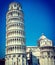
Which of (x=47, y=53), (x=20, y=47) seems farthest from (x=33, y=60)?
(x=20, y=47)

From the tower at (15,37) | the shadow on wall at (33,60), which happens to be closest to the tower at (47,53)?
the shadow on wall at (33,60)

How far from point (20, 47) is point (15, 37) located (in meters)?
1.59

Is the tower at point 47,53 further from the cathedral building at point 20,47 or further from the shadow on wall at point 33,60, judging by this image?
the shadow on wall at point 33,60

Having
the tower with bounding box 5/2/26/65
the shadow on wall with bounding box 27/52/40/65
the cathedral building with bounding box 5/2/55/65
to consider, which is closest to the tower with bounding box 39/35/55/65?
the cathedral building with bounding box 5/2/55/65

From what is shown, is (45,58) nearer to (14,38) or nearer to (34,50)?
(34,50)

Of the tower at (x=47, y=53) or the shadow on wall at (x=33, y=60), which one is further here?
the shadow on wall at (x=33, y=60)

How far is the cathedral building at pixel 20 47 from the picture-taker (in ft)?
97.3

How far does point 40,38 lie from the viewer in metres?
36.3

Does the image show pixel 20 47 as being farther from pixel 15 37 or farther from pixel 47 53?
pixel 47 53

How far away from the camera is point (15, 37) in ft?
99.2

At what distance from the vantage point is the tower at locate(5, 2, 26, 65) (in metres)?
29.6

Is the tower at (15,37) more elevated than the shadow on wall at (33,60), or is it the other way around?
the tower at (15,37)

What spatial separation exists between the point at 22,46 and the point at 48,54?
4.92m

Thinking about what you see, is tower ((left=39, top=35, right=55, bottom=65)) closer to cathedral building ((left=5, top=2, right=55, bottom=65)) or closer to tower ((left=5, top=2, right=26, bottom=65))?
cathedral building ((left=5, top=2, right=55, bottom=65))
